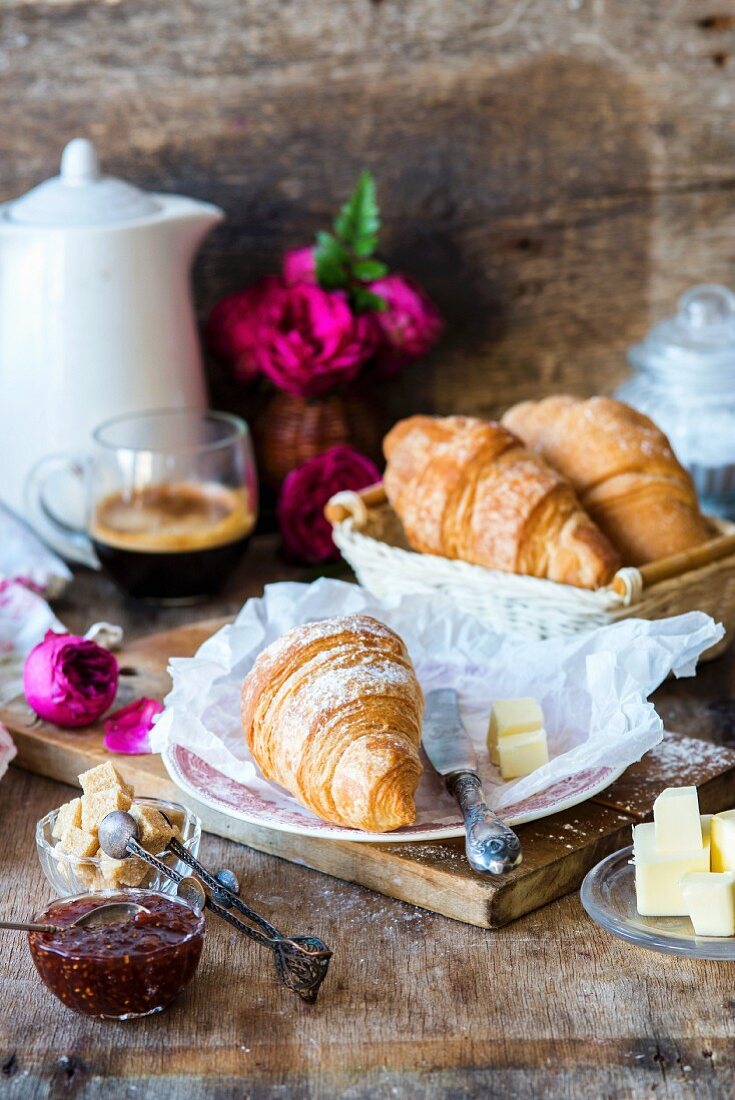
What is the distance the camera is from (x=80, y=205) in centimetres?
144

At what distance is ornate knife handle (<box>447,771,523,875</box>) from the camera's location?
812 millimetres

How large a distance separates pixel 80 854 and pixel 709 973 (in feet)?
1.28

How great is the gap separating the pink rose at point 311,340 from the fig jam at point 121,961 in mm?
852

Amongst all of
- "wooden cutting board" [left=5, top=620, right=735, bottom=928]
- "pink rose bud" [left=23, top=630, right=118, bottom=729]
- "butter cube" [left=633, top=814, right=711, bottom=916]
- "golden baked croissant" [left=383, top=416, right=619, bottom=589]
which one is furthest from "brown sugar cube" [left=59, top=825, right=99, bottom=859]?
"golden baked croissant" [left=383, top=416, right=619, bottom=589]

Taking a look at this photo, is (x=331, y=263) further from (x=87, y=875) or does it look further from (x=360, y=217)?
(x=87, y=875)

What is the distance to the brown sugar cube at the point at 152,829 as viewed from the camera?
0.85 meters

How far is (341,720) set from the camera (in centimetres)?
87

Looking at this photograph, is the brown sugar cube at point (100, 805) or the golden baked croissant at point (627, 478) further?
the golden baked croissant at point (627, 478)

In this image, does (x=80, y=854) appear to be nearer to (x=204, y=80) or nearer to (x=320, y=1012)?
(x=320, y=1012)

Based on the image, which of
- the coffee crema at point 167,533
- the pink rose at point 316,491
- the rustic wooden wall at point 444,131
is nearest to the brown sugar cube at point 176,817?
the coffee crema at point 167,533

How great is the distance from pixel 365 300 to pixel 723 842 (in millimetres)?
909

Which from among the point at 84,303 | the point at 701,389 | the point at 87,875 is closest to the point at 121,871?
the point at 87,875

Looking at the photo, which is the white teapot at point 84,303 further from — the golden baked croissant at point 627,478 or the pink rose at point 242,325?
the golden baked croissant at point 627,478

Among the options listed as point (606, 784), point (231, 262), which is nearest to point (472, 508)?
point (606, 784)
